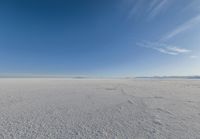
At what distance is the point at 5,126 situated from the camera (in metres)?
3.35

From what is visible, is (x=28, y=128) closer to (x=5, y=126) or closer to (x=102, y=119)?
(x=5, y=126)

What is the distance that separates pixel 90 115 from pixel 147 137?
2.12 meters

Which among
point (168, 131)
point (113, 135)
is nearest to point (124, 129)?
point (113, 135)

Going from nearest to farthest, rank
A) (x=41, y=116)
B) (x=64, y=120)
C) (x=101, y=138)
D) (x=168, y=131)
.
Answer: (x=101, y=138) < (x=168, y=131) < (x=64, y=120) < (x=41, y=116)

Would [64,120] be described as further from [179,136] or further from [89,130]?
[179,136]

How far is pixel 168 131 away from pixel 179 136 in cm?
28

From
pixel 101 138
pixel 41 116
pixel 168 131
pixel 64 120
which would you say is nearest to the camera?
pixel 101 138

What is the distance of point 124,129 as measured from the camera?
3277mm

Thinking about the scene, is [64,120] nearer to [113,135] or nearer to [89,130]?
[89,130]

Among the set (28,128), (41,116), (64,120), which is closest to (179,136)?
(64,120)

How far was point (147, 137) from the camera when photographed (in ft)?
9.43

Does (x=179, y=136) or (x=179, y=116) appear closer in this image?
(x=179, y=136)

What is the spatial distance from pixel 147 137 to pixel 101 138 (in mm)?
1122

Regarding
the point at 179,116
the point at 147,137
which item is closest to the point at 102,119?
the point at 147,137
